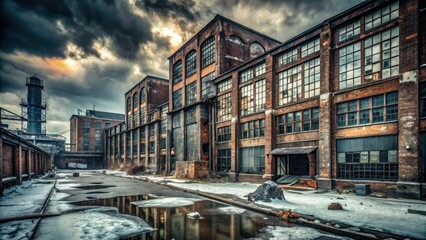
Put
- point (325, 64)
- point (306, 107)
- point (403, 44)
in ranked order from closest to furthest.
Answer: point (403, 44) < point (325, 64) < point (306, 107)

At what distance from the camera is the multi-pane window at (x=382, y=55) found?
42.0ft

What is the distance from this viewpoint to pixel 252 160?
21.1 metres

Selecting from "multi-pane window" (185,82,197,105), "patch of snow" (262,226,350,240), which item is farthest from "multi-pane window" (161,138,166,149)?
"patch of snow" (262,226,350,240)

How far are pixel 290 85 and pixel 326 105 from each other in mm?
3721

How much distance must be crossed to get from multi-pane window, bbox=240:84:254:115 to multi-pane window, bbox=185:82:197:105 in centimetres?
850

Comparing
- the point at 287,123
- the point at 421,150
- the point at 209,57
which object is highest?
the point at 209,57

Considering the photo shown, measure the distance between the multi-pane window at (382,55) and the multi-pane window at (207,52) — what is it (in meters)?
15.8

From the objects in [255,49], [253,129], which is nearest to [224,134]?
[253,129]

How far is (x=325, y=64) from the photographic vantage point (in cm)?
1577

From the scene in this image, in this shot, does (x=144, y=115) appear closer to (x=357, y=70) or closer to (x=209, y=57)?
(x=209, y=57)

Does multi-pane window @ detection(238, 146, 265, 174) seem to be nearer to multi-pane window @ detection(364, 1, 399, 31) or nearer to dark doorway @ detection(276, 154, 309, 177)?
dark doorway @ detection(276, 154, 309, 177)

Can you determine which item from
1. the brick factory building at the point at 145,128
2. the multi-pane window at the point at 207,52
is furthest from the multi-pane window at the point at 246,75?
the brick factory building at the point at 145,128

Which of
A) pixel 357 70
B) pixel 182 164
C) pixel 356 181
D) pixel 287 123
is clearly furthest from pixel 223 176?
pixel 357 70

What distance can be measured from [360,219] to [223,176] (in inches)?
Answer: 664
